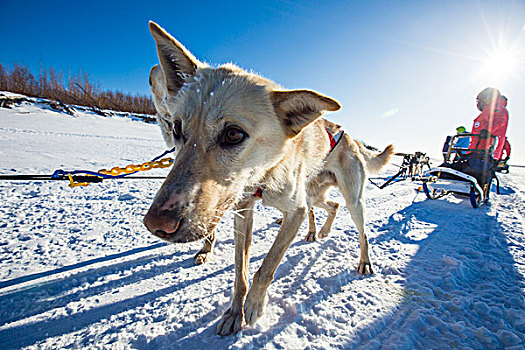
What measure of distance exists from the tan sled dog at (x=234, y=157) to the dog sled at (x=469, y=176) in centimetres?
456

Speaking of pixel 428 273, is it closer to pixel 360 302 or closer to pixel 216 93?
pixel 360 302

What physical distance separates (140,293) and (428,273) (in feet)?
9.08

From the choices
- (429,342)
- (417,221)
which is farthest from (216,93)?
(417,221)

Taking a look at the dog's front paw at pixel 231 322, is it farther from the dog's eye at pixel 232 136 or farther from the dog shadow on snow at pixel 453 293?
the dog's eye at pixel 232 136

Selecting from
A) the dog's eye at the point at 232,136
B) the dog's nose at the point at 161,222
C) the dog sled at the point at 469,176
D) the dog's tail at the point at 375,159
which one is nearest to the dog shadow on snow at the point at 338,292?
the dog's nose at the point at 161,222

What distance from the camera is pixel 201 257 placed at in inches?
91.0

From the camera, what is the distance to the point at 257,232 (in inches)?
124

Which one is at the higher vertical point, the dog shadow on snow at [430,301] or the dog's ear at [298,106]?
the dog's ear at [298,106]

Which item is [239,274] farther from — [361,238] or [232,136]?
[361,238]

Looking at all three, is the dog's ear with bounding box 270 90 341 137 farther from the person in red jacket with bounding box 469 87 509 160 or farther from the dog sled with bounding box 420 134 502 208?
the person in red jacket with bounding box 469 87 509 160

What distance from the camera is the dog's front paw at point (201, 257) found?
2.29 m

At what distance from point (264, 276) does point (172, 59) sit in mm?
1926

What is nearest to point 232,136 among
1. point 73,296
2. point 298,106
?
point 298,106

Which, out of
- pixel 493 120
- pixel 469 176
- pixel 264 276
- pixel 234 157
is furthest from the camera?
pixel 493 120
